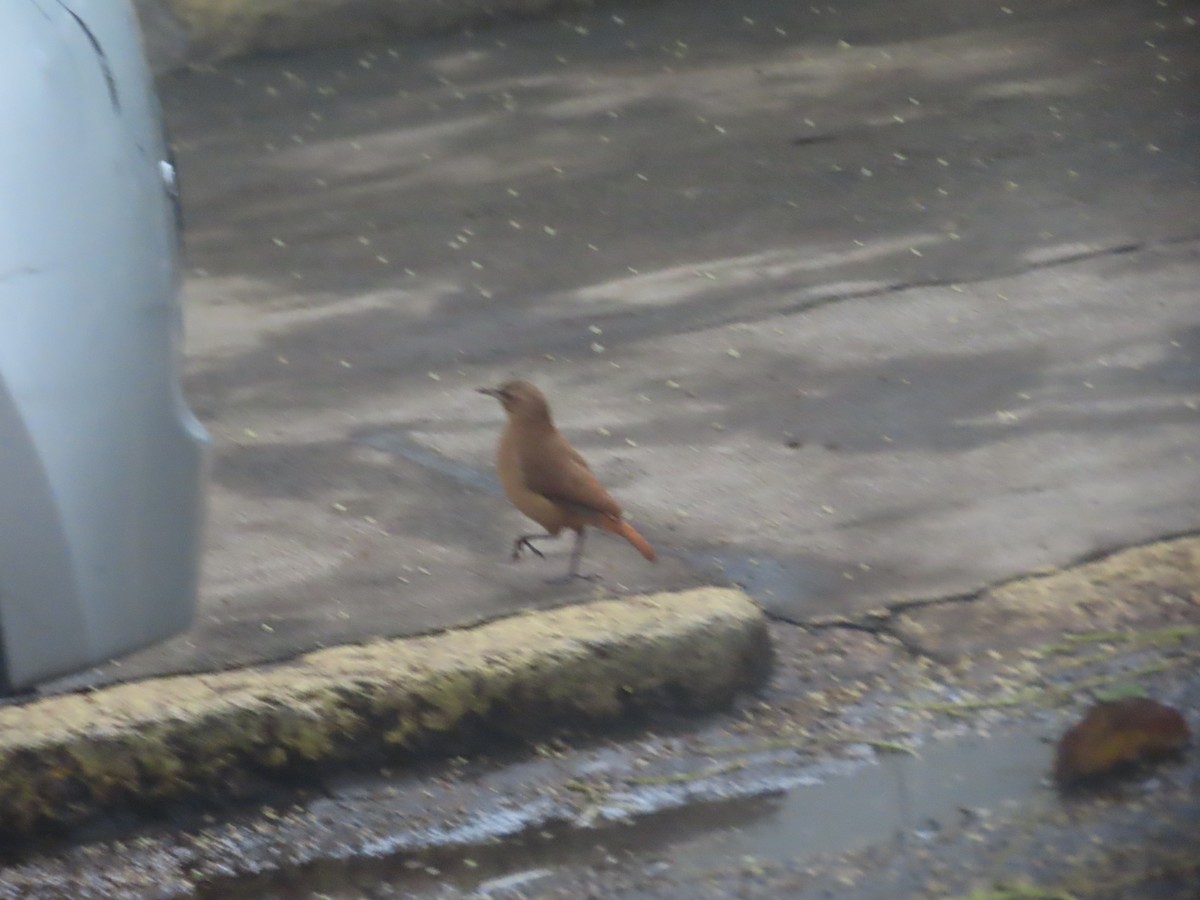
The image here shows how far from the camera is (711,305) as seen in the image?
6.56 metres

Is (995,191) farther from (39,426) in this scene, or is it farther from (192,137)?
(39,426)

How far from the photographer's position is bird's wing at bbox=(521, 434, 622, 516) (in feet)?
14.8

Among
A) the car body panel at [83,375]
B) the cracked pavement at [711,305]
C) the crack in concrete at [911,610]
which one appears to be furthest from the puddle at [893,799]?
the car body panel at [83,375]

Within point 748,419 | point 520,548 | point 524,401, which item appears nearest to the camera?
point 524,401

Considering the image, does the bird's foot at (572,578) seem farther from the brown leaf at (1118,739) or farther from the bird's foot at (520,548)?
the brown leaf at (1118,739)

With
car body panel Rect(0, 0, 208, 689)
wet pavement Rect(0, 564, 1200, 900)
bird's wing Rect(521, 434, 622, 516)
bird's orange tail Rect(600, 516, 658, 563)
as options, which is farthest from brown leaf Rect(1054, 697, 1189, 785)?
car body panel Rect(0, 0, 208, 689)

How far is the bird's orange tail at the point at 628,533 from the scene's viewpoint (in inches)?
176

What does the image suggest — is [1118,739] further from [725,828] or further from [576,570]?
[576,570]

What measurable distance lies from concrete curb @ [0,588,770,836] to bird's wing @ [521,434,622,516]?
1.13 ft

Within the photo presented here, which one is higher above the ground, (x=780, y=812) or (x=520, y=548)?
(x=520, y=548)

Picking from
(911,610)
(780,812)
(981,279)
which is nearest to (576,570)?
(911,610)

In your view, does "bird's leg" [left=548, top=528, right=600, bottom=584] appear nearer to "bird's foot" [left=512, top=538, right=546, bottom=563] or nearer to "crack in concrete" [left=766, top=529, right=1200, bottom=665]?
"bird's foot" [left=512, top=538, right=546, bottom=563]

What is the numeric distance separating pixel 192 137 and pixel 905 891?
7071 millimetres

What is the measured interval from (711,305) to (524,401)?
2116 mm
